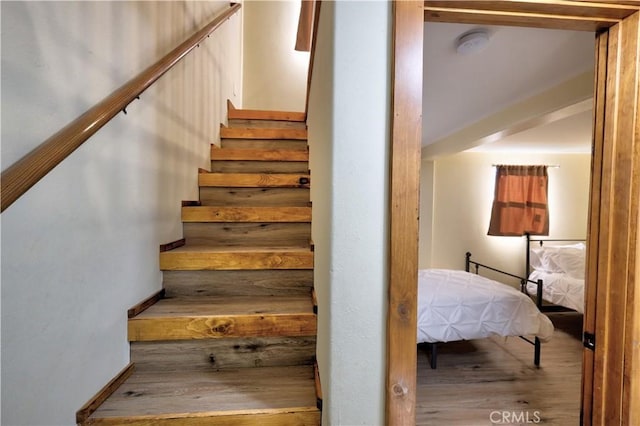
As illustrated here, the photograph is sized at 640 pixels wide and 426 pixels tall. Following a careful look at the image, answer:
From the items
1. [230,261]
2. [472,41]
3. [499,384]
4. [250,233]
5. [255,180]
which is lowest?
Result: [499,384]

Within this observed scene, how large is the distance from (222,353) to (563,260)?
4.13 metres

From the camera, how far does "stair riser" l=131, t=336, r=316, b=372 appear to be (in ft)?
3.92

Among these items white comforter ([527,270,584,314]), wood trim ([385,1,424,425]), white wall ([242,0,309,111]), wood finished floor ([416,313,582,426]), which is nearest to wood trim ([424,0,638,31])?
wood trim ([385,1,424,425])

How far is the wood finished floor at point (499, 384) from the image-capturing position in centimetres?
180

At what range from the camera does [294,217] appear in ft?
5.63

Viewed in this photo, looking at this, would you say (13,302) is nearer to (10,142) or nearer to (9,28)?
(10,142)

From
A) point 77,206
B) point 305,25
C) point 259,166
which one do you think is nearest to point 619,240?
point 77,206

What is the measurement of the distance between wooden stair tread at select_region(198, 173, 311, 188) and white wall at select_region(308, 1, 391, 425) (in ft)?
3.92

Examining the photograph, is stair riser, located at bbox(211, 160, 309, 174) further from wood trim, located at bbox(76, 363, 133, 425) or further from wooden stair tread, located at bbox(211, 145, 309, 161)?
wood trim, located at bbox(76, 363, 133, 425)

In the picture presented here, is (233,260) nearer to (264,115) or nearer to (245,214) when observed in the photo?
(245,214)

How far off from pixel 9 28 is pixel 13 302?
70 centimetres

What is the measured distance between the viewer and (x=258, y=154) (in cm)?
216

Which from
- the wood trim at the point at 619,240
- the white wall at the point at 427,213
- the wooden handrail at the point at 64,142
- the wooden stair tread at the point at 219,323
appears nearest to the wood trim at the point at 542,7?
the wood trim at the point at 619,240

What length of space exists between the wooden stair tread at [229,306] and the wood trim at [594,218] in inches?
38.9
